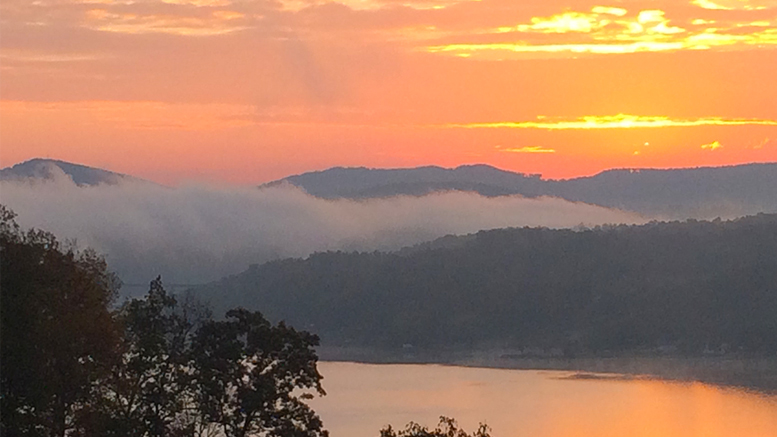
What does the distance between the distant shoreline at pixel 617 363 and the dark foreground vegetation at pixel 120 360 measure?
44430 mm

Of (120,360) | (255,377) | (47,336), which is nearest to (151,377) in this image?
(120,360)

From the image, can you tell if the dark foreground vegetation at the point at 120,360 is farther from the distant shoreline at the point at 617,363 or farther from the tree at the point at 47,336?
the distant shoreline at the point at 617,363

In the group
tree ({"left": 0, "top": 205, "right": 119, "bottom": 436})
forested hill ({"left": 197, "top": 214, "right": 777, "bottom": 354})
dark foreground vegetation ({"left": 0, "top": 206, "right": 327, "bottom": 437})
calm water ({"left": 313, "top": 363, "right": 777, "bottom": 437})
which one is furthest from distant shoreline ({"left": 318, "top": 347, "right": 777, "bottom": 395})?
tree ({"left": 0, "top": 205, "right": 119, "bottom": 436})

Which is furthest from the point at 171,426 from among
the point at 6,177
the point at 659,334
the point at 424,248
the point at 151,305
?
the point at 6,177

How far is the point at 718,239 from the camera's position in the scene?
100 meters

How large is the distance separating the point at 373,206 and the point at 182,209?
2636 centimetres

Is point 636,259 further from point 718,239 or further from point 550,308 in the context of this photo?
point 550,308

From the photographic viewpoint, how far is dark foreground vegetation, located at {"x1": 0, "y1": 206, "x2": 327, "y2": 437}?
37.4ft

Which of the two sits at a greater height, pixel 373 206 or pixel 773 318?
pixel 373 206

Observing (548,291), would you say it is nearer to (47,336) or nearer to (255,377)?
(255,377)

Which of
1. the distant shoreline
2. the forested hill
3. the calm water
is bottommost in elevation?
the distant shoreline

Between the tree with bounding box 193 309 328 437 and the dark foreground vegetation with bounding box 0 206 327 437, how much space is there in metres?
0.01

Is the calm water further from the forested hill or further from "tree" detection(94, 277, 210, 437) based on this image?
the forested hill

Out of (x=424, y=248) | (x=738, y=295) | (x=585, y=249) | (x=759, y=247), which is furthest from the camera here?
(x=424, y=248)
